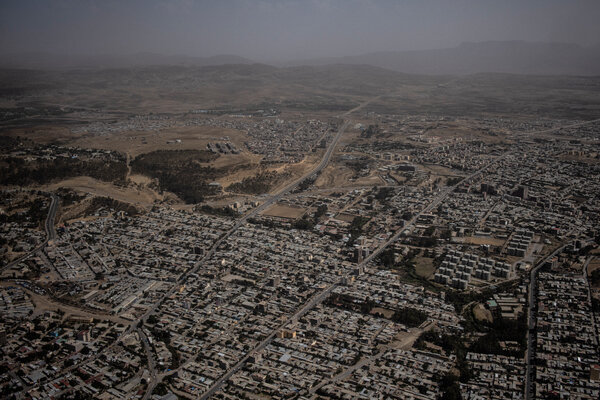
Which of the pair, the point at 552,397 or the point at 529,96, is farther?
the point at 529,96

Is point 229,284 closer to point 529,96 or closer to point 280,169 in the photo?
point 280,169

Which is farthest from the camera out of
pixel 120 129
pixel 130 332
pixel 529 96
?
pixel 529 96

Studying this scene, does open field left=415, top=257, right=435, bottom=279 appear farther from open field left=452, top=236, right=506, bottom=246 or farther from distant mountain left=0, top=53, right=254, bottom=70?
distant mountain left=0, top=53, right=254, bottom=70

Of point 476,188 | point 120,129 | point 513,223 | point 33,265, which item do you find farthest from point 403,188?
point 120,129

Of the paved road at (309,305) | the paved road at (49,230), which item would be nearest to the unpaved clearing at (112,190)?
the paved road at (49,230)

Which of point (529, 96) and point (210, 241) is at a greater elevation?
point (529, 96)

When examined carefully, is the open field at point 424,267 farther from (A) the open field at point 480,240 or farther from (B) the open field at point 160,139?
(B) the open field at point 160,139

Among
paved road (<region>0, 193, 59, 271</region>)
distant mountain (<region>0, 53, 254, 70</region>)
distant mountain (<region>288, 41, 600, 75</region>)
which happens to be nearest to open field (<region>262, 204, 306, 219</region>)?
paved road (<region>0, 193, 59, 271</region>)
